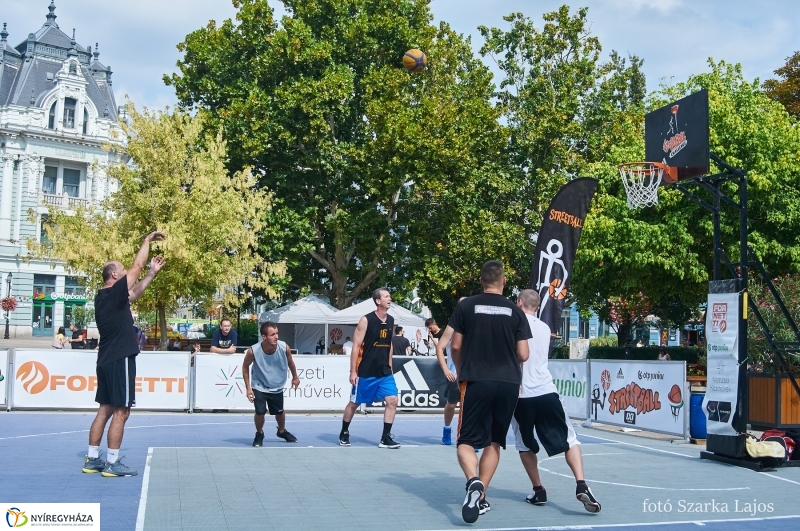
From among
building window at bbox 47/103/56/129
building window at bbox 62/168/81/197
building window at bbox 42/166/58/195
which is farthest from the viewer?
building window at bbox 62/168/81/197

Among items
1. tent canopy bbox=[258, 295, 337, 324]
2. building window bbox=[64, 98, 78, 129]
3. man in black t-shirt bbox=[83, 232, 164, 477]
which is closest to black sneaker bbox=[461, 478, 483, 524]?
man in black t-shirt bbox=[83, 232, 164, 477]

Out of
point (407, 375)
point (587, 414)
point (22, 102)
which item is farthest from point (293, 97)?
point (22, 102)

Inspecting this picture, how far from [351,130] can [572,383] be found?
823 inches

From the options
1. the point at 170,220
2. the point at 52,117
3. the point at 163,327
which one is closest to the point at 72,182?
the point at 52,117

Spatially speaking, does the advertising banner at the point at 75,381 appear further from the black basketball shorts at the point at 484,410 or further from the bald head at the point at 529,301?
the black basketball shorts at the point at 484,410

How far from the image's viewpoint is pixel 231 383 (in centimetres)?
1831

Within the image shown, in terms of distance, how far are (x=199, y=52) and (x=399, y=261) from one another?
1181 cm

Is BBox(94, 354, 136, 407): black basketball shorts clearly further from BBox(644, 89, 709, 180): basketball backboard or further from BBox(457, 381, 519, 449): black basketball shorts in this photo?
BBox(644, 89, 709, 180): basketball backboard

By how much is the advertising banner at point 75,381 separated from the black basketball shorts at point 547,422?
11.9 metres

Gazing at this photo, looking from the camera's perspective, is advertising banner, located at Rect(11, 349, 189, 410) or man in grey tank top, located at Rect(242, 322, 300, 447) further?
advertising banner, located at Rect(11, 349, 189, 410)

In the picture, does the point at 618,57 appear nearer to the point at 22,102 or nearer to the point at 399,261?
the point at 399,261

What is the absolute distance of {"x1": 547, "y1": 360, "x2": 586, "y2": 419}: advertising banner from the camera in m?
16.9

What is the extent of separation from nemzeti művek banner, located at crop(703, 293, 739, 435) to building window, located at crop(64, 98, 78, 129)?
58.4 meters

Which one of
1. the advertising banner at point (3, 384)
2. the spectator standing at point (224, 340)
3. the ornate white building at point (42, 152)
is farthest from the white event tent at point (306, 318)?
the ornate white building at point (42, 152)
